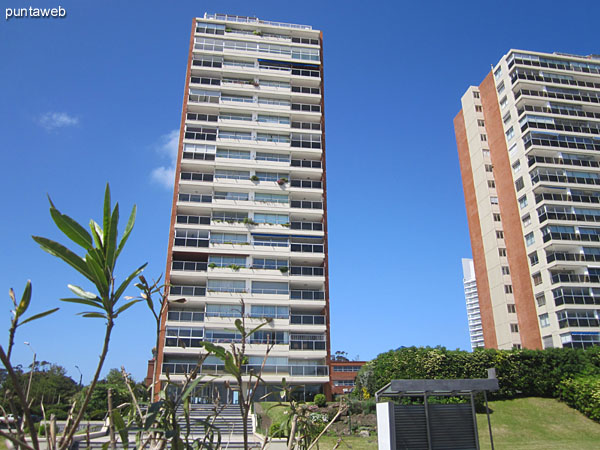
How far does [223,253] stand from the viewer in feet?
131

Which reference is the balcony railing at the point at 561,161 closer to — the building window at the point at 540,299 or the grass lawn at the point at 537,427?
the building window at the point at 540,299

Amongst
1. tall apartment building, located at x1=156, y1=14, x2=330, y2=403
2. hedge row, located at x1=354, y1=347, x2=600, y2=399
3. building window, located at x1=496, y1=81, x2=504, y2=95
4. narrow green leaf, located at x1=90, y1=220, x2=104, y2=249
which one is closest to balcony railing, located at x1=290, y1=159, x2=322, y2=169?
tall apartment building, located at x1=156, y1=14, x2=330, y2=403

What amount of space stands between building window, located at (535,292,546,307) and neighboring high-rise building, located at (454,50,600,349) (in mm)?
57

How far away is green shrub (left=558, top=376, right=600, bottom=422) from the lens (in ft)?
91.6

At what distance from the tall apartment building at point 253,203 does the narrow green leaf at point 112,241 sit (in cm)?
3451

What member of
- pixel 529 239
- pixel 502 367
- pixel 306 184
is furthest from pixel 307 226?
pixel 529 239

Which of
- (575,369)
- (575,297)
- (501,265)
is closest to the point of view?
(575,369)

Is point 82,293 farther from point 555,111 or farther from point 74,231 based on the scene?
point 555,111

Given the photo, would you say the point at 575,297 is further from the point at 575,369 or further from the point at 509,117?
the point at 509,117

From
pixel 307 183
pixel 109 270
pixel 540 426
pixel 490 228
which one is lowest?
pixel 540 426

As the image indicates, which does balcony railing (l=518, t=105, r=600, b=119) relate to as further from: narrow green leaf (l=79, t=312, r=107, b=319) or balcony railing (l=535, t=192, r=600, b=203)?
narrow green leaf (l=79, t=312, r=107, b=319)

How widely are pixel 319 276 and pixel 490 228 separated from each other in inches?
774

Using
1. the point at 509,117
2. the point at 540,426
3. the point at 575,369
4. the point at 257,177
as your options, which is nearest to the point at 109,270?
the point at 540,426

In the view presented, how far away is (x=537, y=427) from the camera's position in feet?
87.8
